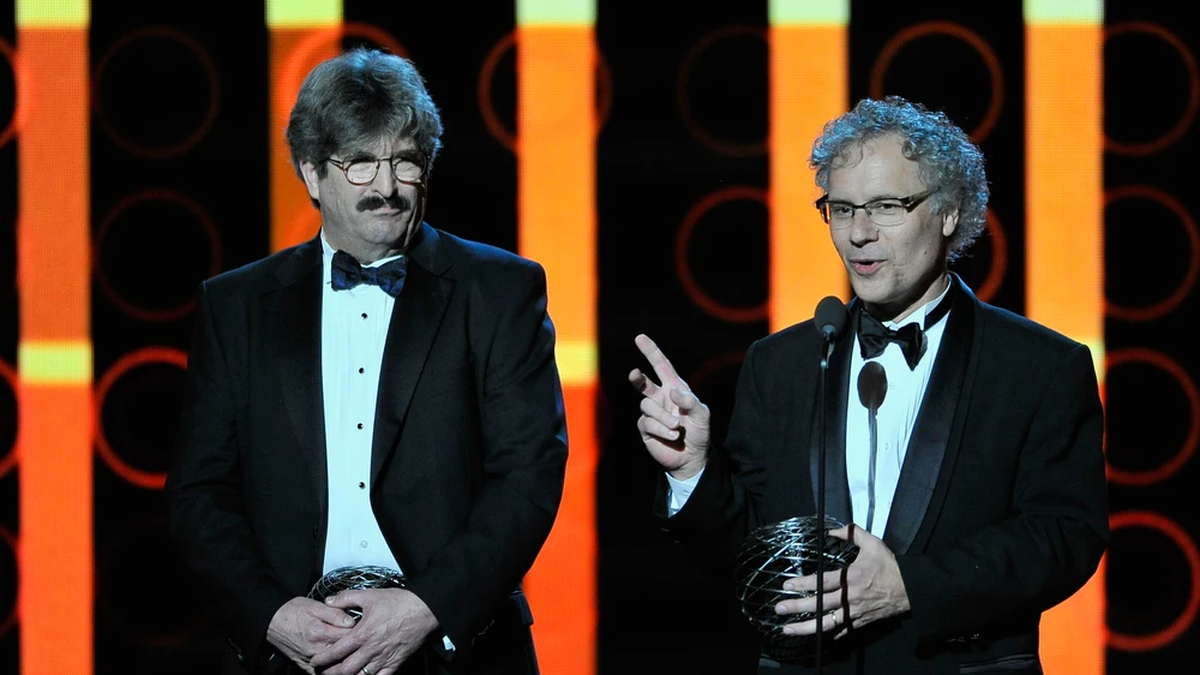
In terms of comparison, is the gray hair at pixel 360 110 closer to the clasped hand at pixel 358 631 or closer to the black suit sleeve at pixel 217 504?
the black suit sleeve at pixel 217 504

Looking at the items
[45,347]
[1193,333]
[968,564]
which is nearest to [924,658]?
[968,564]

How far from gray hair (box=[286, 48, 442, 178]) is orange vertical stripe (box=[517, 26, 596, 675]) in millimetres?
1296

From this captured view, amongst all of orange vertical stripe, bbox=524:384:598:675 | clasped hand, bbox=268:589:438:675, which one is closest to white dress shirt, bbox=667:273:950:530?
clasped hand, bbox=268:589:438:675

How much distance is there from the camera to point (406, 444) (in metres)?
2.80

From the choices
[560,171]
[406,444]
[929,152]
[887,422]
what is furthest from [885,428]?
[560,171]

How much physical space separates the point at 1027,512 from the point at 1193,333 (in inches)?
74.8

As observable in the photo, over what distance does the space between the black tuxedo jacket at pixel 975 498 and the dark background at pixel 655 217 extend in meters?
1.49

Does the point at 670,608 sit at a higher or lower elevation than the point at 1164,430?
lower

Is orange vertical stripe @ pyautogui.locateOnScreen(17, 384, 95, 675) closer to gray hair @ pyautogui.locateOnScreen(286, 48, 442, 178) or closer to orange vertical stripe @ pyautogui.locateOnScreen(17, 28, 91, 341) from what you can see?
orange vertical stripe @ pyautogui.locateOnScreen(17, 28, 91, 341)

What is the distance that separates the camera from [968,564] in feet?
8.31

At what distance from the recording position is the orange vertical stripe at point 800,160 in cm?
419

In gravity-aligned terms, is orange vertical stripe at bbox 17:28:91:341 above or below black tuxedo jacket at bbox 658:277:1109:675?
above

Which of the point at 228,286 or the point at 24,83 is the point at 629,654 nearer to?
the point at 228,286

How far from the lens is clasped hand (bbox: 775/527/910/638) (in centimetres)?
248
